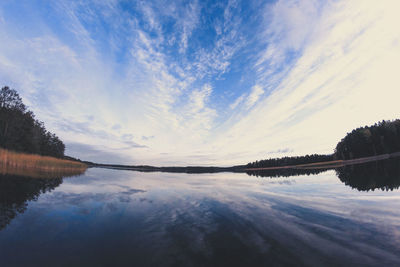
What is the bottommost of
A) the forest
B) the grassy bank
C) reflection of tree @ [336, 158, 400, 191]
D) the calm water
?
the calm water

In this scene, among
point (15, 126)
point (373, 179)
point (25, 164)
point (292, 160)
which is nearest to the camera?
point (373, 179)

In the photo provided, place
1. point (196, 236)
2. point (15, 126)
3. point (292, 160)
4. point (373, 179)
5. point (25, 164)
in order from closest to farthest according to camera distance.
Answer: point (196, 236) < point (373, 179) < point (25, 164) < point (15, 126) < point (292, 160)

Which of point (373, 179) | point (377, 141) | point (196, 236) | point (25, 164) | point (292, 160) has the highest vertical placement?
Result: point (377, 141)

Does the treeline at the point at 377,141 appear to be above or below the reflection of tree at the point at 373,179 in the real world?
above

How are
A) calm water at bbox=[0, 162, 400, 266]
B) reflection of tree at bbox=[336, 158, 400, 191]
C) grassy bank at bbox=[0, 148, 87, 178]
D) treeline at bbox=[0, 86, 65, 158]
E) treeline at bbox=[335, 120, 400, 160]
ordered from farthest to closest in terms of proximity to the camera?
treeline at bbox=[335, 120, 400, 160] → treeline at bbox=[0, 86, 65, 158] → grassy bank at bbox=[0, 148, 87, 178] → reflection of tree at bbox=[336, 158, 400, 191] → calm water at bbox=[0, 162, 400, 266]

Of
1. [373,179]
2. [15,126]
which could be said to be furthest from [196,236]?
[15,126]

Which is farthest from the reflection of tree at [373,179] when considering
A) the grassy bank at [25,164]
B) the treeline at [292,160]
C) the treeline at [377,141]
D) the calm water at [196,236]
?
the treeline at [292,160]

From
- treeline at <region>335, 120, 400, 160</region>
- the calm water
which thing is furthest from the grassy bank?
treeline at <region>335, 120, 400, 160</region>

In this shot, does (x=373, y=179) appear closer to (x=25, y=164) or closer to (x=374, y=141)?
(x=25, y=164)

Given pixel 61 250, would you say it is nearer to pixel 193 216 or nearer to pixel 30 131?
pixel 193 216

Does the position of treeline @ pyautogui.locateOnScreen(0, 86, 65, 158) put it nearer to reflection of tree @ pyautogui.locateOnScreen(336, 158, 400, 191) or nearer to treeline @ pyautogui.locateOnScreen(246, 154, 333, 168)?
reflection of tree @ pyautogui.locateOnScreen(336, 158, 400, 191)

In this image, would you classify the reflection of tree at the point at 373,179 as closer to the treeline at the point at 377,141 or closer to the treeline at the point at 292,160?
the treeline at the point at 377,141

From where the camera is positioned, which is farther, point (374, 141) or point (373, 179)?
point (374, 141)

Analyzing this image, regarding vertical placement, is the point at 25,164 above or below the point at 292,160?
below
